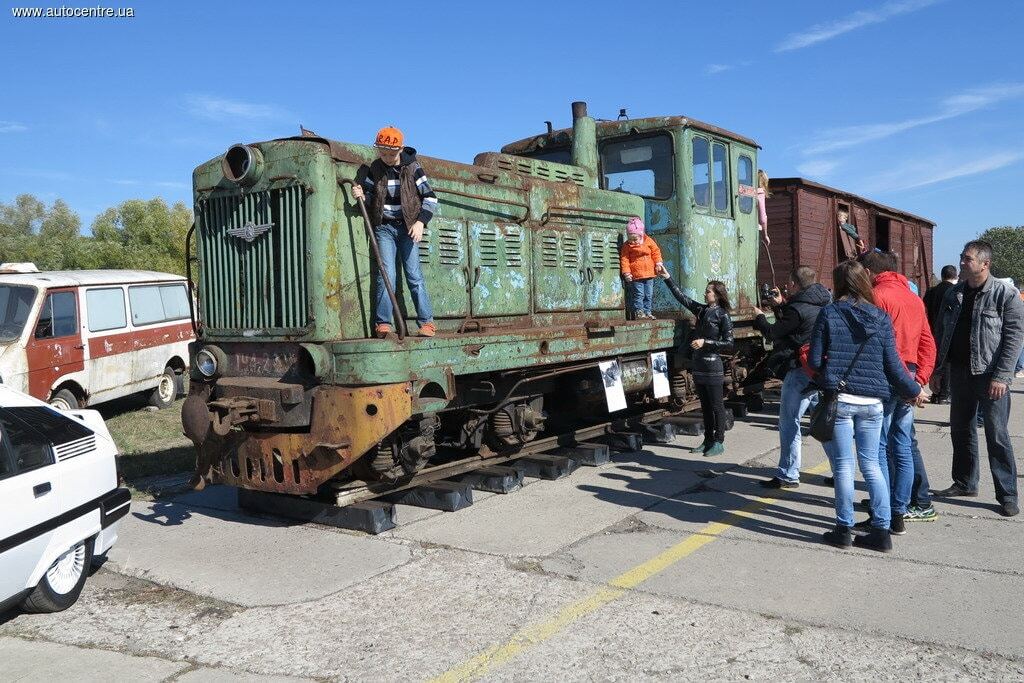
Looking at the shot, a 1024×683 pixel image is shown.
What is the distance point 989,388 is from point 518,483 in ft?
11.4

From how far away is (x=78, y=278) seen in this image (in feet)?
36.6

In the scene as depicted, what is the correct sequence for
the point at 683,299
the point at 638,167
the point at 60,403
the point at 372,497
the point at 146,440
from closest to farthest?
1. the point at 372,497
2. the point at 683,299
3. the point at 638,167
4. the point at 146,440
5. the point at 60,403

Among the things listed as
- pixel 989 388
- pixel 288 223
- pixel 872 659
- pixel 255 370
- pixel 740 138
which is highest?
pixel 740 138

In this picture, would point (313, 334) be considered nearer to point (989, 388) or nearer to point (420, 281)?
point (420, 281)

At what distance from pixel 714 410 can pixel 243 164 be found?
4.62 m

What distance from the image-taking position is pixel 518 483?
258 inches

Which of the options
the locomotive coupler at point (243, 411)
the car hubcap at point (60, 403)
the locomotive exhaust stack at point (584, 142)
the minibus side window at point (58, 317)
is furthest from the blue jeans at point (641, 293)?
the minibus side window at point (58, 317)

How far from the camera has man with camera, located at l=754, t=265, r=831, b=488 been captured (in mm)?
6246

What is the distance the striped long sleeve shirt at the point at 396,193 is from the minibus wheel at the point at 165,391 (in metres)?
8.33

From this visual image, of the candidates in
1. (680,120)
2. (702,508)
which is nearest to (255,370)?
(702,508)

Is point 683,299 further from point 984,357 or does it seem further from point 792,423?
point 984,357

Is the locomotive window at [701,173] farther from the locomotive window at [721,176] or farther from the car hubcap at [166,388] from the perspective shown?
the car hubcap at [166,388]

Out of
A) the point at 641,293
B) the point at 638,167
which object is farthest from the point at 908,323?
the point at 638,167

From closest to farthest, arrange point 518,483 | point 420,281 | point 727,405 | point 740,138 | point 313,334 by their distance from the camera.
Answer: point 313,334 < point 420,281 < point 518,483 < point 740,138 < point 727,405
